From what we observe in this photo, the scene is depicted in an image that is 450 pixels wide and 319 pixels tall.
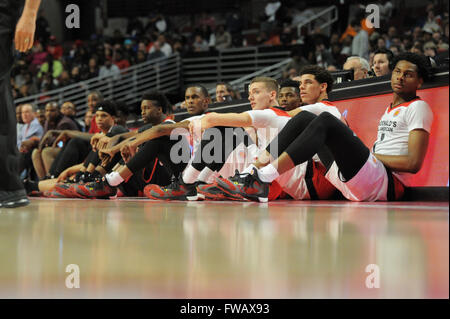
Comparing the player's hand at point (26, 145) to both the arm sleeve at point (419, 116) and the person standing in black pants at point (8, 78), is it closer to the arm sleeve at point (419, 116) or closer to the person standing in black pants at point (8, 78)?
the person standing in black pants at point (8, 78)

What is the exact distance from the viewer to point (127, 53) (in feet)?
37.7

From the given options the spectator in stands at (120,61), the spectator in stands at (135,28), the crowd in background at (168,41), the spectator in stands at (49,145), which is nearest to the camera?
the spectator in stands at (49,145)

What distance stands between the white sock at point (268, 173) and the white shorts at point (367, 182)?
1.16ft

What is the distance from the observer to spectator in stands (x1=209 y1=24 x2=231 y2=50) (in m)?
11.7

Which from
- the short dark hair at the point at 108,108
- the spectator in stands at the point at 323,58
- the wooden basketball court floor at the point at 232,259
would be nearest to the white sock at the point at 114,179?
the short dark hair at the point at 108,108

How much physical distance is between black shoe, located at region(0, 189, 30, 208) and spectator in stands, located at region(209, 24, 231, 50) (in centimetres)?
935

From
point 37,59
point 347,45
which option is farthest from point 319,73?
point 37,59

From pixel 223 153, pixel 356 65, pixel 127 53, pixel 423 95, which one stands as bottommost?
pixel 223 153

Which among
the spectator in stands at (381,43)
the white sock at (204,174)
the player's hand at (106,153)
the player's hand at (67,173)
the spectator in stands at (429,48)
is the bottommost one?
the player's hand at (67,173)

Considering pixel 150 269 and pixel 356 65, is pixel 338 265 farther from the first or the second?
pixel 356 65

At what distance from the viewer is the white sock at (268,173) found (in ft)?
8.38
